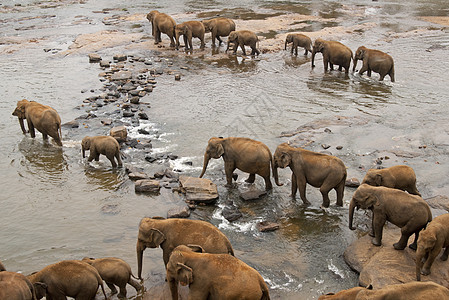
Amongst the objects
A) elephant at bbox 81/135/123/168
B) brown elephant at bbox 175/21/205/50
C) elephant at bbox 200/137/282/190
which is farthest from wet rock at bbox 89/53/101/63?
elephant at bbox 200/137/282/190

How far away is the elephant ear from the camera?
6.16 meters

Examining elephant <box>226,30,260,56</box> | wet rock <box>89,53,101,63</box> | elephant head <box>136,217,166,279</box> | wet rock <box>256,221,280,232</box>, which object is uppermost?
elephant <box>226,30,260,56</box>

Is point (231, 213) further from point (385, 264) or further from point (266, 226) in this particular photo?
point (385, 264)

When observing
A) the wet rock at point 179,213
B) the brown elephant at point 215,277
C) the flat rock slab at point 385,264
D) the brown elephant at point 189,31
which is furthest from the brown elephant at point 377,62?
the brown elephant at point 215,277

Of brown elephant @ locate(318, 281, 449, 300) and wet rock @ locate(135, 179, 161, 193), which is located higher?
brown elephant @ locate(318, 281, 449, 300)

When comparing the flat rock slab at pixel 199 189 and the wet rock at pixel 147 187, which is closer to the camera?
the flat rock slab at pixel 199 189

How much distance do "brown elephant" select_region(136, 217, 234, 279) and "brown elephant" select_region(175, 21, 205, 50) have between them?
17.1m

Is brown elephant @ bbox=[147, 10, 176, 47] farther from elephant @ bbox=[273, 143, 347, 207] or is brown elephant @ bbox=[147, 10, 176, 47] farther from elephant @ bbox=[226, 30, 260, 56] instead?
elephant @ bbox=[273, 143, 347, 207]

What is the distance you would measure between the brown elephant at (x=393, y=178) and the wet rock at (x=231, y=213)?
276 centimetres

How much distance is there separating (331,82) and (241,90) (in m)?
3.88

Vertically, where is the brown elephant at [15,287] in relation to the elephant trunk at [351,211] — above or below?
above

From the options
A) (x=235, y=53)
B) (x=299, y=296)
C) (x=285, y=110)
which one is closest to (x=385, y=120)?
(x=285, y=110)

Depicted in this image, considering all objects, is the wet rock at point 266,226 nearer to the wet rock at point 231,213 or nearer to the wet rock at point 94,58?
the wet rock at point 231,213

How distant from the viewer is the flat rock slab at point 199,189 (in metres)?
9.98
